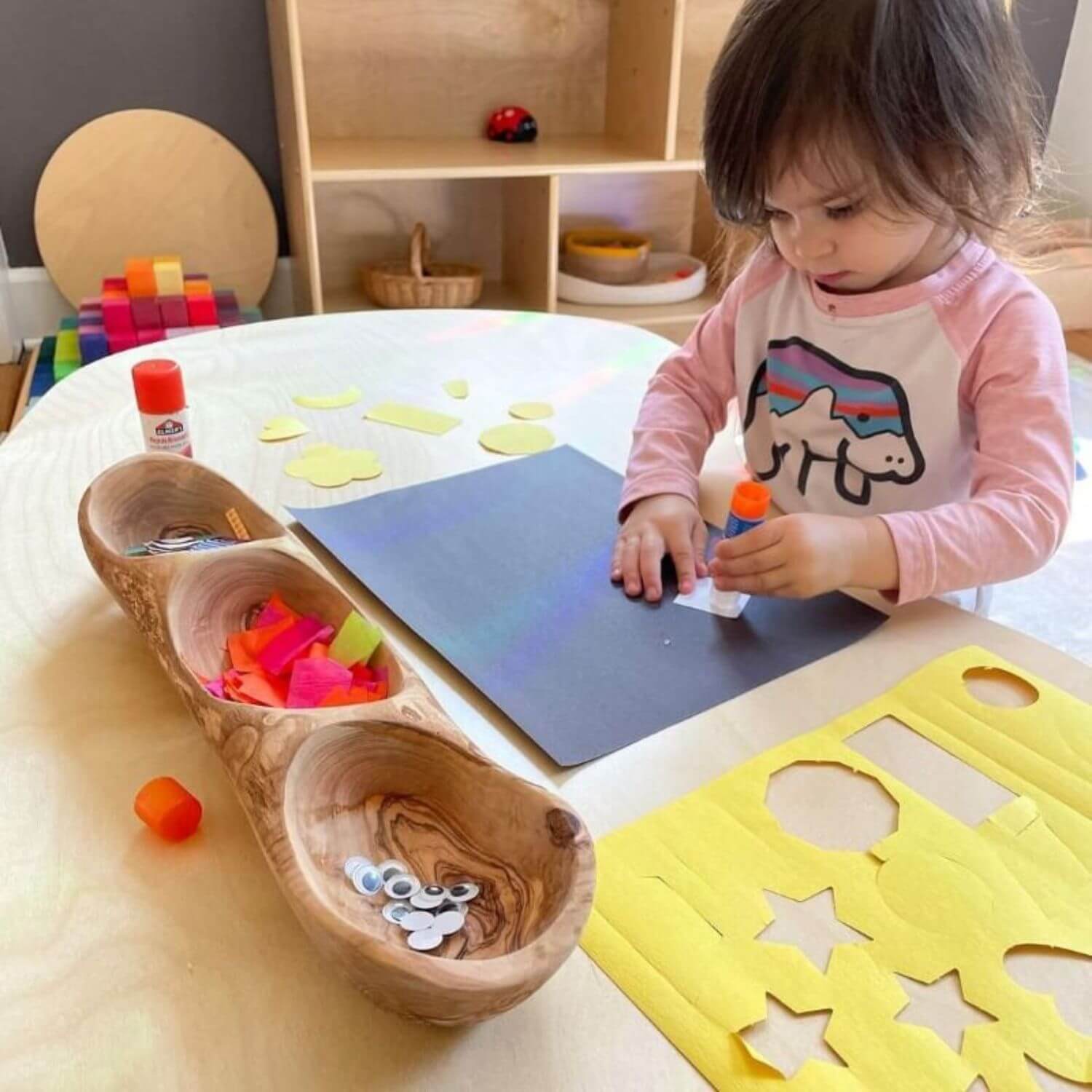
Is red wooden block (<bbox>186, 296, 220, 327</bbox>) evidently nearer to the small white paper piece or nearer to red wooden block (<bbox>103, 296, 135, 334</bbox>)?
red wooden block (<bbox>103, 296, 135, 334</bbox>)

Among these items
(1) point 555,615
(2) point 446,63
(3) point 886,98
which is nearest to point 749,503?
(1) point 555,615

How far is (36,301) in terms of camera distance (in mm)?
2105

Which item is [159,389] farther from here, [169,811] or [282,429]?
[169,811]

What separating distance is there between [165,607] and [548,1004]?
29 centimetres

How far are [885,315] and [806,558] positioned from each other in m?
0.26

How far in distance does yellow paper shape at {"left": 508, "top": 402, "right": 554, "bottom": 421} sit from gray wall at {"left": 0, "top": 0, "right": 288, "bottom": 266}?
1439 mm

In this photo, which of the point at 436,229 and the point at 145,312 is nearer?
the point at 145,312

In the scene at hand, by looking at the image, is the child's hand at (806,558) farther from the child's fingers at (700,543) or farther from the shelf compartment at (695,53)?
the shelf compartment at (695,53)

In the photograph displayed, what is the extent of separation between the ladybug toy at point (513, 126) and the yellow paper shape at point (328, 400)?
1335 millimetres

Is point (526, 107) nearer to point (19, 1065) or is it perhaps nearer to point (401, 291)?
point (401, 291)

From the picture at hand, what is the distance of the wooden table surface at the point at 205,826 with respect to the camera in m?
0.36

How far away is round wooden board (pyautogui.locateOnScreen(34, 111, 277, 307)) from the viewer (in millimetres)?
1985

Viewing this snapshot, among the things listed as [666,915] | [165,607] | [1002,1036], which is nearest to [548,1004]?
[666,915]

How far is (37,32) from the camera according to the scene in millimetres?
1888
